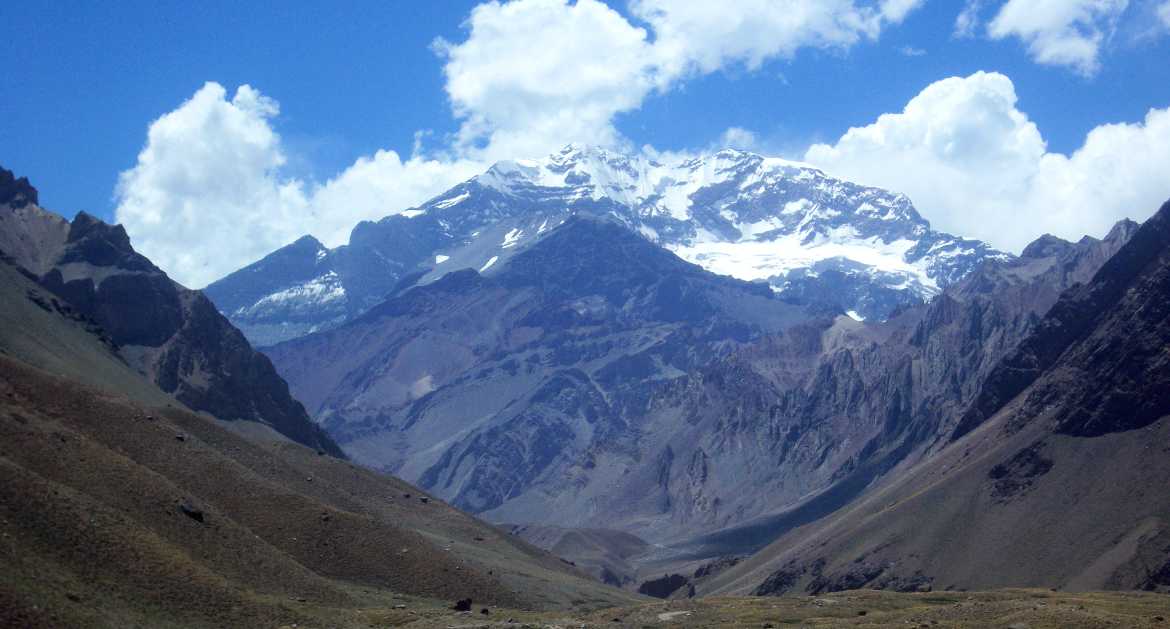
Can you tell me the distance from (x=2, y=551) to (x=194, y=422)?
79.8m

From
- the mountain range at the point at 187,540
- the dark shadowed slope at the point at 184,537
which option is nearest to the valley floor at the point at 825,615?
the mountain range at the point at 187,540

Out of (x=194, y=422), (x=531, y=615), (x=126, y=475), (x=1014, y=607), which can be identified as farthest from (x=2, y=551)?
(x=194, y=422)

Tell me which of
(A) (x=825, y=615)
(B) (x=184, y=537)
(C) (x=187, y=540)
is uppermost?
(B) (x=184, y=537)

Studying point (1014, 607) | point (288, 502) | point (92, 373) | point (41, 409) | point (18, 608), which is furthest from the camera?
point (92, 373)

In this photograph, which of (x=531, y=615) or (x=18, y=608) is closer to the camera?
(x=18, y=608)

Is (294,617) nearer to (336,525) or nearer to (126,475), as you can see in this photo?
(126,475)

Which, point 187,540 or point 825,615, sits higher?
point 187,540

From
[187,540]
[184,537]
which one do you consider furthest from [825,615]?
[184,537]

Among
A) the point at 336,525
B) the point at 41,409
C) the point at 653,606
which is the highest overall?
the point at 41,409

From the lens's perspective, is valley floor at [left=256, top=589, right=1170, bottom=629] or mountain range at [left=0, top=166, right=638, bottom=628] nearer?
mountain range at [left=0, top=166, right=638, bottom=628]

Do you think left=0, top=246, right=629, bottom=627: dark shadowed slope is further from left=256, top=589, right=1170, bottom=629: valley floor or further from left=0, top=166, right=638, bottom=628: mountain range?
left=256, top=589, right=1170, bottom=629: valley floor

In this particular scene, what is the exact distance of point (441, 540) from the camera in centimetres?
15712

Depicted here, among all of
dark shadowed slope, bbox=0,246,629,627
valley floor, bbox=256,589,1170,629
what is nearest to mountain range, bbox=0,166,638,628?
dark shadowed slope, bbox=0,246,629,627

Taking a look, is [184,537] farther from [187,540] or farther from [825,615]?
[825,615]
